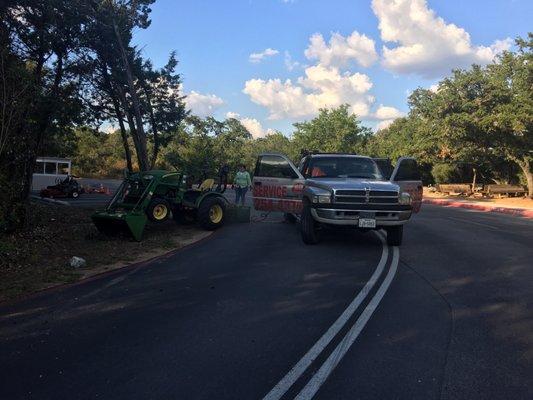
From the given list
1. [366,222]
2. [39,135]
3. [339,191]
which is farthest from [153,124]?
[366,222]

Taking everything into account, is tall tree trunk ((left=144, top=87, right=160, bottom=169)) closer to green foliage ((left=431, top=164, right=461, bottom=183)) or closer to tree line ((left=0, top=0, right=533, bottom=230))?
tree line ((left=0, top=0, right=533, bottom=230))

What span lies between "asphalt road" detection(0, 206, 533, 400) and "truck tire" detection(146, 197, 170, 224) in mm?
3033

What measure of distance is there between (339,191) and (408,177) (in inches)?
148

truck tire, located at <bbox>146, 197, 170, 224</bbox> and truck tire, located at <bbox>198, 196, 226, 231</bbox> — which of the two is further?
truck tire, located at <bbox>198, 196, 226, 231</bbox>

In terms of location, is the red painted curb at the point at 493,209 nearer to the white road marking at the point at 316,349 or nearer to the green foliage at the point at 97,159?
the white road marking at the point at 316,349

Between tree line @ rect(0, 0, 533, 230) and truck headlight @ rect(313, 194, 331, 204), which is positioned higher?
tree line @ rect(0, 0, 533, 230)

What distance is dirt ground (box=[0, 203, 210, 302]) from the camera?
7.46m

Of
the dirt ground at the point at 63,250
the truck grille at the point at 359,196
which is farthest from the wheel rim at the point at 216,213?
the truck grille at the point at 359,196

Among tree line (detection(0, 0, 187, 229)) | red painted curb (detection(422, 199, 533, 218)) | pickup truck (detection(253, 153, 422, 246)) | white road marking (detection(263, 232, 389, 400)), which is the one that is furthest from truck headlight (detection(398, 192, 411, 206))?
red painted curb (detection(422, 199, 533, 218))

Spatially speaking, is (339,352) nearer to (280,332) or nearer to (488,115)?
(280,332)

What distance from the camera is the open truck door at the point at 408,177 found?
12.6m

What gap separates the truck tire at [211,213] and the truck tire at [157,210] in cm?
143

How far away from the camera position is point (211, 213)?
13.6 metres

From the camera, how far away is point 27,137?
10.6 m
